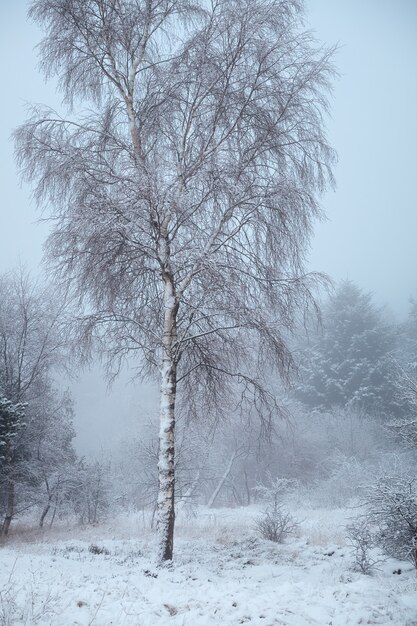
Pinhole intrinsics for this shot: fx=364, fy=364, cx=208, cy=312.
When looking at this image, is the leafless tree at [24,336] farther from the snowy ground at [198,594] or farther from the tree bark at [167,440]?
the snowy ground at [198,594]

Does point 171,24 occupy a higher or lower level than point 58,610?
higher

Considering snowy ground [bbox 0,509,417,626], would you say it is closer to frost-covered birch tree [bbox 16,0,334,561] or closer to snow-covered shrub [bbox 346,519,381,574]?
snow-covered shrub [bbox 346,519,381,574]

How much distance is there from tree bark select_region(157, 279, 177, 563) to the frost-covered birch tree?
2cm

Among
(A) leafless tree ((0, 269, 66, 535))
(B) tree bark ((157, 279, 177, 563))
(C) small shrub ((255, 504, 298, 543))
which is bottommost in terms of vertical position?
(C) small shrub ((255, 504, 298, 543))

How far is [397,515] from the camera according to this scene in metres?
5.87

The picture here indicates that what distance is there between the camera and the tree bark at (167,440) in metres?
5.95

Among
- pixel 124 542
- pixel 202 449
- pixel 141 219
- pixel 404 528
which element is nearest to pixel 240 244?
pixel 141 219

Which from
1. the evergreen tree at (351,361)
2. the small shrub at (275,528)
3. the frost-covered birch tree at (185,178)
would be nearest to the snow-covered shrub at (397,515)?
the frost-covered birch tree at (185,178)

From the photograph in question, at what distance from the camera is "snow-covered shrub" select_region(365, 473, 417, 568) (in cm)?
571

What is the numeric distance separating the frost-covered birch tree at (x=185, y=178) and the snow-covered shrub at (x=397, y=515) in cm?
252

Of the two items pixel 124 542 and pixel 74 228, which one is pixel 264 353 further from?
pixel 124 542

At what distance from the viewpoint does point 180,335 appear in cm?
680

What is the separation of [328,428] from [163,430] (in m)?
24.8

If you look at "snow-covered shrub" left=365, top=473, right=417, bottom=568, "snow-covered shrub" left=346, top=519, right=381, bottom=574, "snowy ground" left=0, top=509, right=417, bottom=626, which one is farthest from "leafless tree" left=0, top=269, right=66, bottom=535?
"snow-covered shrub" left=365, top=473, right=417, bottom=568
